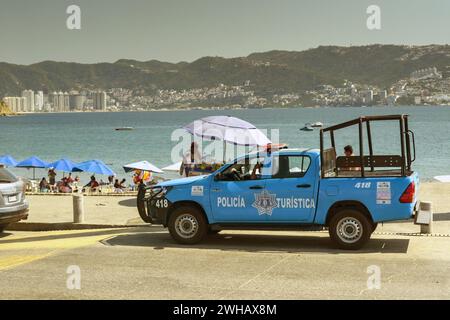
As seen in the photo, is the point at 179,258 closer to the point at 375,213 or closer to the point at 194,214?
the point at 194,214

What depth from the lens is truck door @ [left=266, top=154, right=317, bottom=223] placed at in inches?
482

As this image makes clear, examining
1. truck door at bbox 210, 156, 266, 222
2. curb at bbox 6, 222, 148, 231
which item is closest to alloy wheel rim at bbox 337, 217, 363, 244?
truck door at bbox 210, 156, 266, 222

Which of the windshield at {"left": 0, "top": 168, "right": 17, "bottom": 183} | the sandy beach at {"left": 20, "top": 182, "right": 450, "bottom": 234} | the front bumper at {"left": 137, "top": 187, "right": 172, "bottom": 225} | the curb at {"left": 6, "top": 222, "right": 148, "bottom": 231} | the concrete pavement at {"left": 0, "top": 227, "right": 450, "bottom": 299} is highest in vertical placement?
the windshield at {"left": 0, "top": 168, "right": 17, "bottom": 183}

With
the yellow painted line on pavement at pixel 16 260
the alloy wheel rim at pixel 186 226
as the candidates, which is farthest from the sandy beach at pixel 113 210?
the yellow painted line on pavement at pixel 16 260

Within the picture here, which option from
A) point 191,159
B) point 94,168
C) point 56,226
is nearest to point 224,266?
point 56,226

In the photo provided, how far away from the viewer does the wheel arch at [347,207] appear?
472 inches

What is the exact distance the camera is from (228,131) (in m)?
20.5

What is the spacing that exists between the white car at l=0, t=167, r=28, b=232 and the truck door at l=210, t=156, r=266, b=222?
14.6 feet

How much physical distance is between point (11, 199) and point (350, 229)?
708cm

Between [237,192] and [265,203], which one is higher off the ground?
[237,192]

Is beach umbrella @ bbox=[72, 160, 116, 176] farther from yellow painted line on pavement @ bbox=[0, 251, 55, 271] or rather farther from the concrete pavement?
yellow painted line on pavement @ bbox=[0, 251, 55, 271]

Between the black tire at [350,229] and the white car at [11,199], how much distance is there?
6664 mm

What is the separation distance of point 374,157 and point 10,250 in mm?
7369

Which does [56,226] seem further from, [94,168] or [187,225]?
[94,168]
